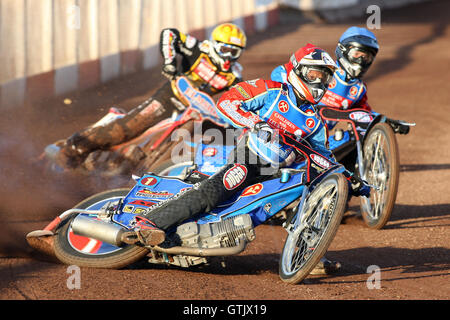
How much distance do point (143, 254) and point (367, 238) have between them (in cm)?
277

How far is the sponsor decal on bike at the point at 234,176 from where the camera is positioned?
608 cm

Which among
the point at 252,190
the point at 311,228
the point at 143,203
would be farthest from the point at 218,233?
the point at 143,203

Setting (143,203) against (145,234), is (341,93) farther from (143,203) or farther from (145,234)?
(145,234)

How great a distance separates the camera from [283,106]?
6.36 metres

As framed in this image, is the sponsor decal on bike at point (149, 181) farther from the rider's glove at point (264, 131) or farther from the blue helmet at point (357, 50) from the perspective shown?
the blue helmet at point (357, 50)

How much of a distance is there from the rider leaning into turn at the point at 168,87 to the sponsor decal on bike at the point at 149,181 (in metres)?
3.50

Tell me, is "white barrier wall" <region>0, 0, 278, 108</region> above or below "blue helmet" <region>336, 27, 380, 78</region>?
below

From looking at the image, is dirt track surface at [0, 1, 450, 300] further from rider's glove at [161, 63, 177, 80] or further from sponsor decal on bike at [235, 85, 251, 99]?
rider's glove at [161, 63, 177, 80]

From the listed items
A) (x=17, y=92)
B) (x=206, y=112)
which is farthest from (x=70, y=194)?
(x=17, y=92)

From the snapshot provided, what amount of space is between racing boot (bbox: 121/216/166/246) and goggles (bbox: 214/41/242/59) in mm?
4275

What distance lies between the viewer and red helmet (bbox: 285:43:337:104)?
6.21m

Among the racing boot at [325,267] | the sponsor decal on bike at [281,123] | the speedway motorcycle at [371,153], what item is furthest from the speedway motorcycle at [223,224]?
the speedway motorcycle at [371,153]

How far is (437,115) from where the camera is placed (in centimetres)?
1444
